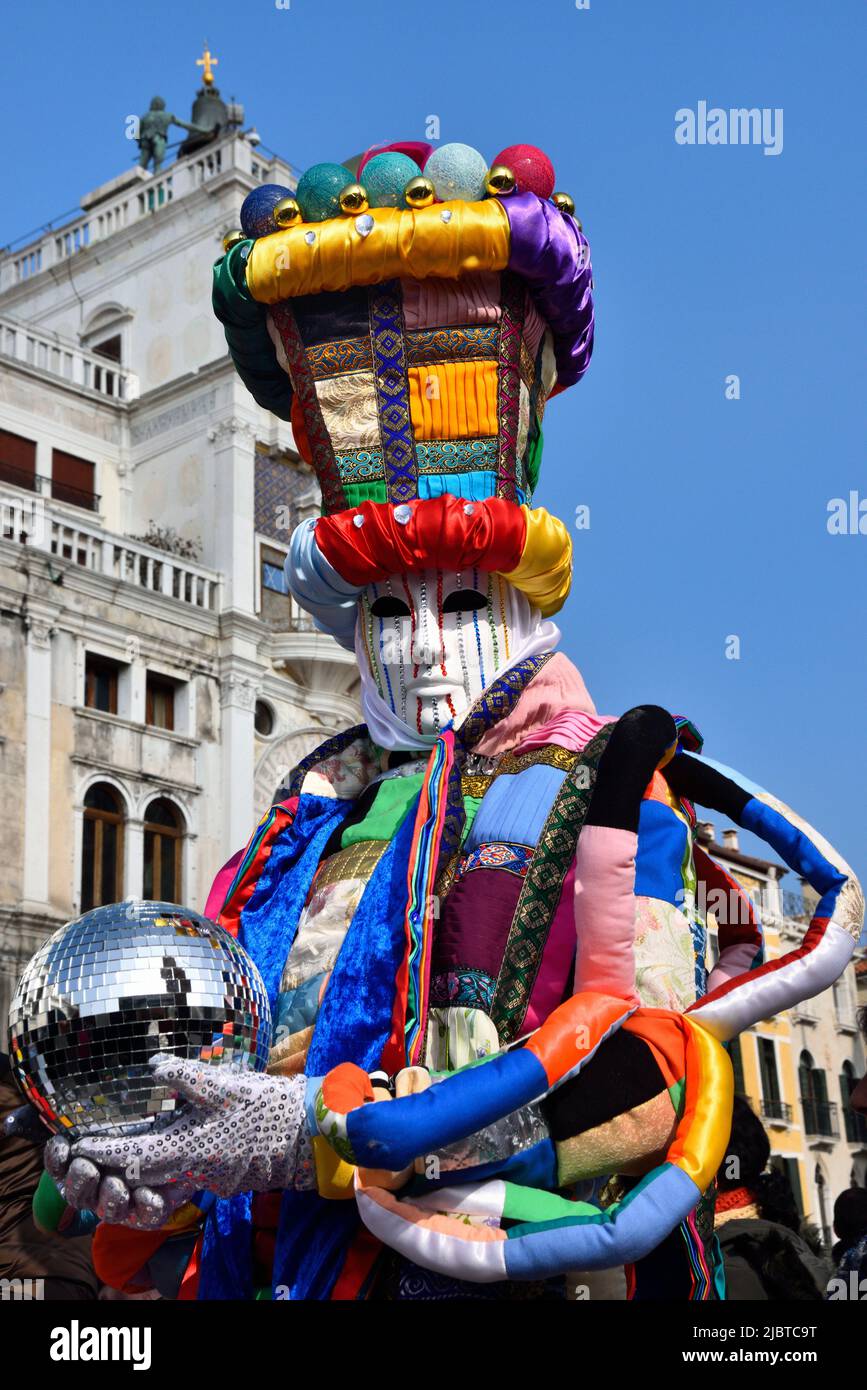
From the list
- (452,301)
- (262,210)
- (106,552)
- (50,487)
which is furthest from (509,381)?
(50,487)

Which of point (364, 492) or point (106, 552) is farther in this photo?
point (106, 552)

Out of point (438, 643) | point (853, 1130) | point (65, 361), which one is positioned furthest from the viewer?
point (853, 1130)

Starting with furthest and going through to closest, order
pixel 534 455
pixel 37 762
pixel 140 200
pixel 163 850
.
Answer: pixel 140 200 → pixel 163 850 → pixel 37 762 → pixel 534 455

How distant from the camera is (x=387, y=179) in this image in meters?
4.68

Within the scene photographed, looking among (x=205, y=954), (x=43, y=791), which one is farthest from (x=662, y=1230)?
(x=43, y=791)

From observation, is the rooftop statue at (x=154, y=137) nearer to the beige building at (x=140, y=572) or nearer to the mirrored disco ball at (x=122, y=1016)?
the beige building at (x=140, y=572)

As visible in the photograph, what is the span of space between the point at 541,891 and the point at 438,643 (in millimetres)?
844

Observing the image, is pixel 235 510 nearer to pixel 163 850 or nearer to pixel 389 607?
pixel 163 850

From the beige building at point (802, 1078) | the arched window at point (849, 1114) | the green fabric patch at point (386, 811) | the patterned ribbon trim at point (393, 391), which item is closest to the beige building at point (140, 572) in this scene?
the beige building at point (802, 1078)

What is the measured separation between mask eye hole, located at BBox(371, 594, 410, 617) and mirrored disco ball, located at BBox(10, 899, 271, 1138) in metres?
1.24

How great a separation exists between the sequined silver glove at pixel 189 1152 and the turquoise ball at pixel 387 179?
2447 mm

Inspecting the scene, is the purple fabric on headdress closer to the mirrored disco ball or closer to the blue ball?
the blue ball

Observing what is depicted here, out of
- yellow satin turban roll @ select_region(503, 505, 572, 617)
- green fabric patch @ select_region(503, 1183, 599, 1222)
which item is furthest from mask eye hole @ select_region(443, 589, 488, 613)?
green fabric patch @ select_region(503, 1183, 599, 1222)

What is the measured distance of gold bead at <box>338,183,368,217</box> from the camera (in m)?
4.58
